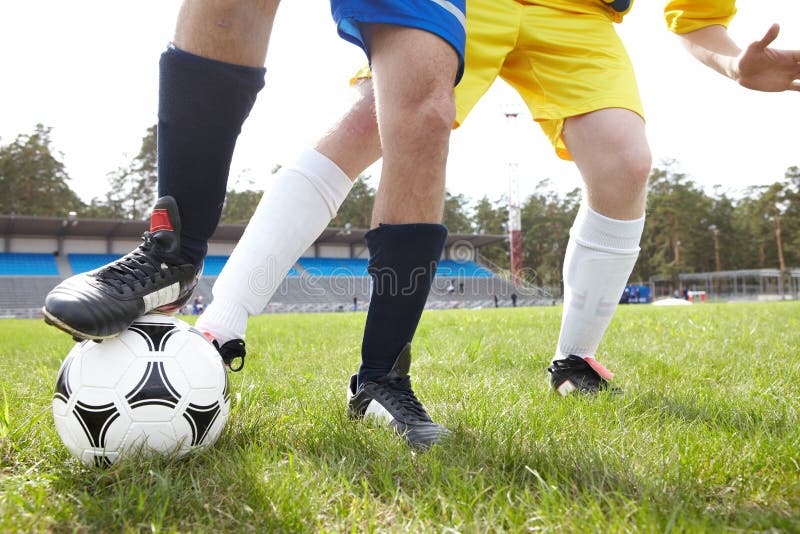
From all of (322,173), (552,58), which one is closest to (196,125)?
(322,173)

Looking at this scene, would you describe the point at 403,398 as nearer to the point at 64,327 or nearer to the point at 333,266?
the point at 64,327

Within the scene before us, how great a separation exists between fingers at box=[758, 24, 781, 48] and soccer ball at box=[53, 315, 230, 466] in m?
1.96

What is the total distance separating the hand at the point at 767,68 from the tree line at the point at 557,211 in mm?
50518

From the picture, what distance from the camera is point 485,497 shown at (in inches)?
42.9

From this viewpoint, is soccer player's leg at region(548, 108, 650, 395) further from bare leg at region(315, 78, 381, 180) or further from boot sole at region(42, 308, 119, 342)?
boot sole at region(42, 308, 119, 342)

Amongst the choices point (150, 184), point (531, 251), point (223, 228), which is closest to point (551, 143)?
point (223, 228)

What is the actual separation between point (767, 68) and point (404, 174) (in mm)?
1393

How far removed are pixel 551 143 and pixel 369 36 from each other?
116 centimetres

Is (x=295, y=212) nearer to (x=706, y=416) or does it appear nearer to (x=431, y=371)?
(x=431, y=371)

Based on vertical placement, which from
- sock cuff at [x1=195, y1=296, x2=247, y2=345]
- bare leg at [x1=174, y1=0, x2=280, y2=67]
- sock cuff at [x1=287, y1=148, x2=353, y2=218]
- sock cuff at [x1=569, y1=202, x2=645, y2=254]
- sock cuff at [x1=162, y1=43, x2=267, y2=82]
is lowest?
sock cuff at [x1=195, y1=296, x2=247, y2=345]

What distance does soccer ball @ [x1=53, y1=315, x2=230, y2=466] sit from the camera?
1328 millimetres

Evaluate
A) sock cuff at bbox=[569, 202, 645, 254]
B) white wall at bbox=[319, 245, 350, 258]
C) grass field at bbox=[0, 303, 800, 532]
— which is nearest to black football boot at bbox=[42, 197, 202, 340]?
grass field at bbox=[0, 303, 800, 532]

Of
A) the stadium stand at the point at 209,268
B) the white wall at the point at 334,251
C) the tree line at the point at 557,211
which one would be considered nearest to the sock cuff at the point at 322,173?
the stadium stand at the point at 209,268

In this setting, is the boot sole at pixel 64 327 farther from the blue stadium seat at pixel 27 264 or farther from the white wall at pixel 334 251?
the white wall at pixel 334 251
